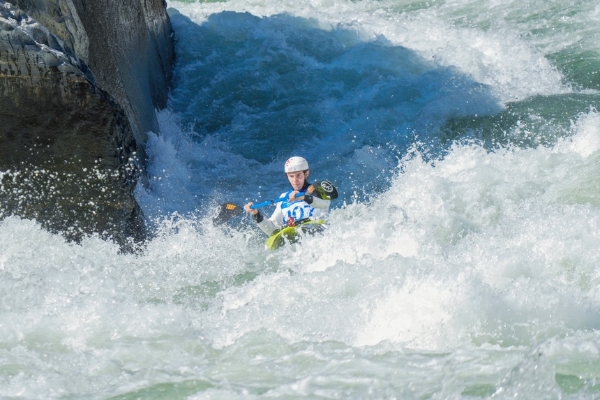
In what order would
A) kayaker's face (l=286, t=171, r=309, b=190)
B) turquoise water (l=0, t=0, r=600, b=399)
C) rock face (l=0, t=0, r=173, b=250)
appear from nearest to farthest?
turquoise water (l=0, t=0, r=600, b=399)
rock face (l=0, t=0, r=173, b=250)
kayaker's face (l=286, t=171, r=309, b=190)

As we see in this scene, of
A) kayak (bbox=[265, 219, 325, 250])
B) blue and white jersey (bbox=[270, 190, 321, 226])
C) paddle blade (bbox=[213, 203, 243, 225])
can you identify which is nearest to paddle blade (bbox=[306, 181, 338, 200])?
blue and white jersey (bbox=[270, 190, 321, 226])

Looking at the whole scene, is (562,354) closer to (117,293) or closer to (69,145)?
(117,293)

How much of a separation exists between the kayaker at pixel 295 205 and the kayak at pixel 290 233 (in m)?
0.20

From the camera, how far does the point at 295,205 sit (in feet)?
24.0

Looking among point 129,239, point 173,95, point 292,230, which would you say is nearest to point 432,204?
point 292,230

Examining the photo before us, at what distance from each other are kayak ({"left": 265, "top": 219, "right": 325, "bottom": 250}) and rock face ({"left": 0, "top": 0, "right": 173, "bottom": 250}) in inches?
42.0

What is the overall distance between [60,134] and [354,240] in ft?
7.65

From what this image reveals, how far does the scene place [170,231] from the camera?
24.1ft

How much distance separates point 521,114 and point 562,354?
6036 millimetres

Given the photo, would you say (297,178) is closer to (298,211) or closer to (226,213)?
(298,211)

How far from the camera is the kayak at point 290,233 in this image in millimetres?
6974

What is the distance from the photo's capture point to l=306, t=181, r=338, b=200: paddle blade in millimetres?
7125

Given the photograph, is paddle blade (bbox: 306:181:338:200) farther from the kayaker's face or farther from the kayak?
the kayak

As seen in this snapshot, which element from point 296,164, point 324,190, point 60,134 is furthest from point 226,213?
point 60,134
